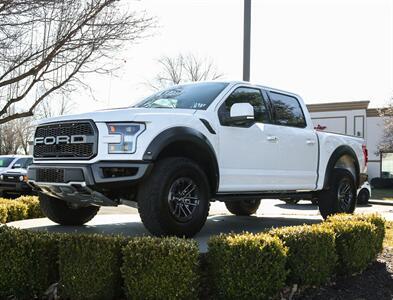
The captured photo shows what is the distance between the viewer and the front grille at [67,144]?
17.2ft

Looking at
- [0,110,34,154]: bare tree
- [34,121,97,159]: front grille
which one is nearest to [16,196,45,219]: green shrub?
[34,121,97,159]: front grille

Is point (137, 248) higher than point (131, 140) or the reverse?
the reverse

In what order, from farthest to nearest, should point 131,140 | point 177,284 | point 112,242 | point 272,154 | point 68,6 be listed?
1. point 68,6
2. point 272,154
3. point 131,140
4. point 112,242
5. point 177,284

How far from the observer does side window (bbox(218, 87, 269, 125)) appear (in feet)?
20.4

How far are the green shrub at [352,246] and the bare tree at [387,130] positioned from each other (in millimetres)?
28409

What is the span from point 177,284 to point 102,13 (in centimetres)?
621

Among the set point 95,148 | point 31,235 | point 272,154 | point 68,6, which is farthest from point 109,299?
point 68,6

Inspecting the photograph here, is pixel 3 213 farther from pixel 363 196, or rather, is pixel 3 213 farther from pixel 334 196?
pixel 363 196

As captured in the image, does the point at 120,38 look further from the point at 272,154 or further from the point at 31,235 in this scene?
the point at 31,235

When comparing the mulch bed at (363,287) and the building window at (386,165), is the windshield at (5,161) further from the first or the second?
the building window at (386,165)

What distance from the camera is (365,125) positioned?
3662 cm

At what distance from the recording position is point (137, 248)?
463cm

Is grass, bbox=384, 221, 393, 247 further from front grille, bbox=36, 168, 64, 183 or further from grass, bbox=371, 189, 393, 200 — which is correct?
grass, bbox=371, 189, 393, 200

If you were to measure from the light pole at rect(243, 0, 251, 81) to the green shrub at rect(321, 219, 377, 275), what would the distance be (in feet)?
13.6
